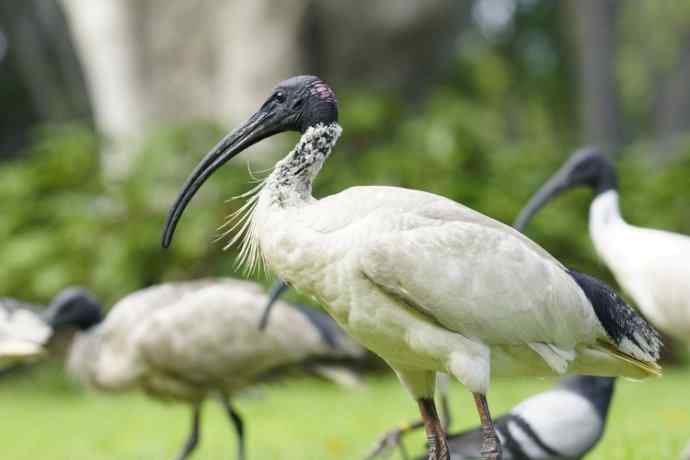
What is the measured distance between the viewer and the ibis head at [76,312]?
6812 millimetres

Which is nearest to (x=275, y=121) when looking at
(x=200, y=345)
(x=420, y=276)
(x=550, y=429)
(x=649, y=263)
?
(x=420, y=276)

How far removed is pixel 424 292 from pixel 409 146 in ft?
27.9

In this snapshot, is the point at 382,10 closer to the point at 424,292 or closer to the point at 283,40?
the point at 283,40

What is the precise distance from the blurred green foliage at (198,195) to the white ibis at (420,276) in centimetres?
647

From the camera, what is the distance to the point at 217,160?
154 inches

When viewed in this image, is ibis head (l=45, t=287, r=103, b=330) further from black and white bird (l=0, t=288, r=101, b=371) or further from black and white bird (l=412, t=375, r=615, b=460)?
black and white bird (l=412, t=375, r=615, b=460)

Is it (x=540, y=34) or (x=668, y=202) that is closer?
(x=668, y=202)

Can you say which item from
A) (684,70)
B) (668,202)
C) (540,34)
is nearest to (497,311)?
(668,202)

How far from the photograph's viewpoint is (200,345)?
5.91 meters

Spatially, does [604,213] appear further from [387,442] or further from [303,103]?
[303,103]

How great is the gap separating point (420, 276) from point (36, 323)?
3787mm

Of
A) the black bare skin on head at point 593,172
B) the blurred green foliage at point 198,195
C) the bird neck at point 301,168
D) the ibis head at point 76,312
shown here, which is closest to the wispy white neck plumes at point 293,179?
the bird neck at point 301,168

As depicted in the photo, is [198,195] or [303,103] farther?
[198,195]

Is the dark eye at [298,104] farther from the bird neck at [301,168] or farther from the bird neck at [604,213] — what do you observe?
the bird neck at [604,213]
